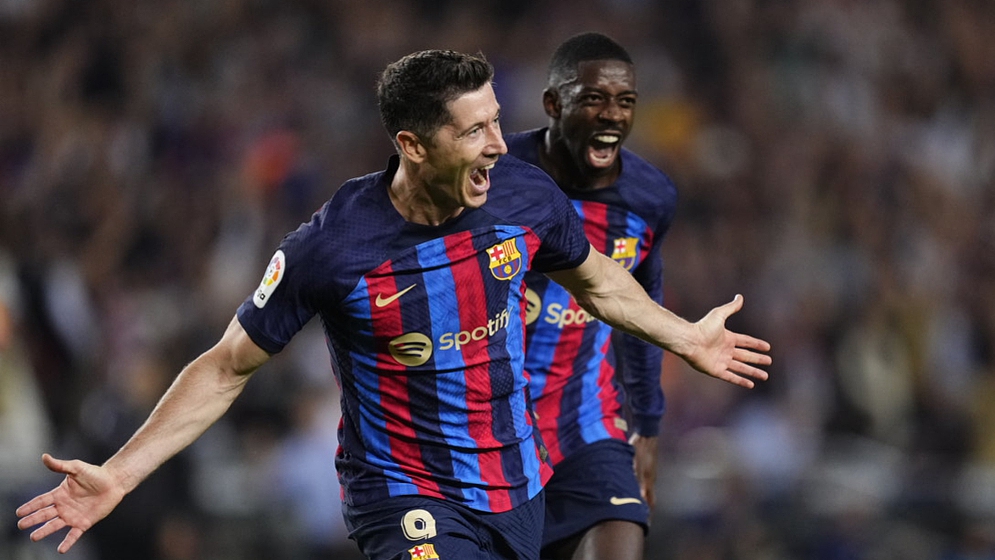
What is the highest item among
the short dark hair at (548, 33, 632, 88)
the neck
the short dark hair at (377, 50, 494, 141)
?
the short dark hair at (377, 50, 494, 141)

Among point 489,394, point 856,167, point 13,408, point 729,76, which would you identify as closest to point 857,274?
point 856,167

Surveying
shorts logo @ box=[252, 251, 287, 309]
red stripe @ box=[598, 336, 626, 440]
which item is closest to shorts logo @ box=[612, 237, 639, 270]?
red stripe @ box=[598, 336, 626, 440]

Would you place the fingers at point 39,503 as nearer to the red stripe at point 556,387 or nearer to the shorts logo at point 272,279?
the shorts logo at point 272,279

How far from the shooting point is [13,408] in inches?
326

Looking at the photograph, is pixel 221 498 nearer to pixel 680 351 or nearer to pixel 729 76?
pixel 680 351

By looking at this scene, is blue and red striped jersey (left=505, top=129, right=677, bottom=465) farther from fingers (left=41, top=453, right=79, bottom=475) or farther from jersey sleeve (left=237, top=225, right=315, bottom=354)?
fingers (left=41, top=453, right=79, bottom=475)

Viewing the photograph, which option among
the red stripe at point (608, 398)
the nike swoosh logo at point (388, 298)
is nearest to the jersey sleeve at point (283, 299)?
the nike swoosh logo at point (388, 298)

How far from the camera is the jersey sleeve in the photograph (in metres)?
3.90

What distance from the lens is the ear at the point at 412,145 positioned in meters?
3.96

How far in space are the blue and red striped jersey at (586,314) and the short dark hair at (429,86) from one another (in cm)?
109

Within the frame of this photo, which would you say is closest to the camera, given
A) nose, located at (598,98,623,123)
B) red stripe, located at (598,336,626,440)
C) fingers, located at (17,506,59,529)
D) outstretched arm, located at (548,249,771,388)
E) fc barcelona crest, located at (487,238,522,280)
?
fingers, located at (17,506,59,529)

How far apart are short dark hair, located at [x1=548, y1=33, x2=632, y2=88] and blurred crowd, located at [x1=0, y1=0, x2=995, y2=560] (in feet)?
13.5

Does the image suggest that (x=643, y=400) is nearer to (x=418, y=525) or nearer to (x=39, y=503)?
(x=418, y=525)

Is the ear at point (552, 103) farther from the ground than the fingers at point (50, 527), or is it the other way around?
the ear at point (552, 103)
